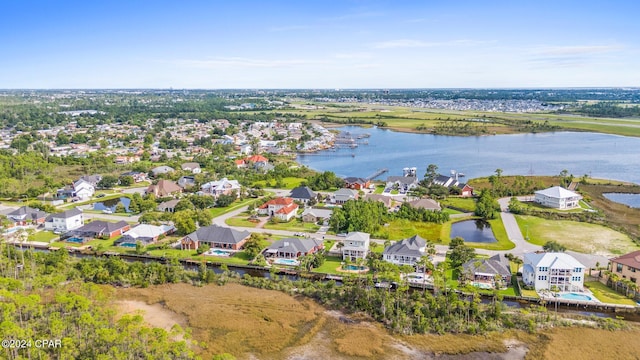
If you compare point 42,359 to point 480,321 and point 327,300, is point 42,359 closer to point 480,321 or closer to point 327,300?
point 327,300

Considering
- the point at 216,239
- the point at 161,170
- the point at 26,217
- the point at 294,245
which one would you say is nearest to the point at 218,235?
the point at 216,239

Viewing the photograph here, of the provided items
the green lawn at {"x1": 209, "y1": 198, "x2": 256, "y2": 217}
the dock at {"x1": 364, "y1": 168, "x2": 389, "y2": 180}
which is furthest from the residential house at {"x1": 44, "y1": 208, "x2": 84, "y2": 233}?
the dock at {"x1": 364, "y1": 168, "x2": 389, "y2": 180}

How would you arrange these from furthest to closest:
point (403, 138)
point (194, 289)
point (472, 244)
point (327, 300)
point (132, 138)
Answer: point (403, 138) < point (132, 138) < point (472, 244) < point (194, 289) < point (327, 300)

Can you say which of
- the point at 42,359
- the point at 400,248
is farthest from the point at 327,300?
the point at 42,359

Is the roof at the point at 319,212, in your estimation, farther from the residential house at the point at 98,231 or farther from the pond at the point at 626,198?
the pond at the point at 626,198

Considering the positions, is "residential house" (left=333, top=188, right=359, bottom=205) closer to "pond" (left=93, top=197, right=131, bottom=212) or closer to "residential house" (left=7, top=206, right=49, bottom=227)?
"pond" (left=93, top=197, right=131, bottom=212)

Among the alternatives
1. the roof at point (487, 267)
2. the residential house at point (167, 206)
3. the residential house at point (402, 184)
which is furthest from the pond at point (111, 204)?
the roof at point (487, 267)

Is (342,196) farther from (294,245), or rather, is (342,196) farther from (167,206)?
(167,206)
